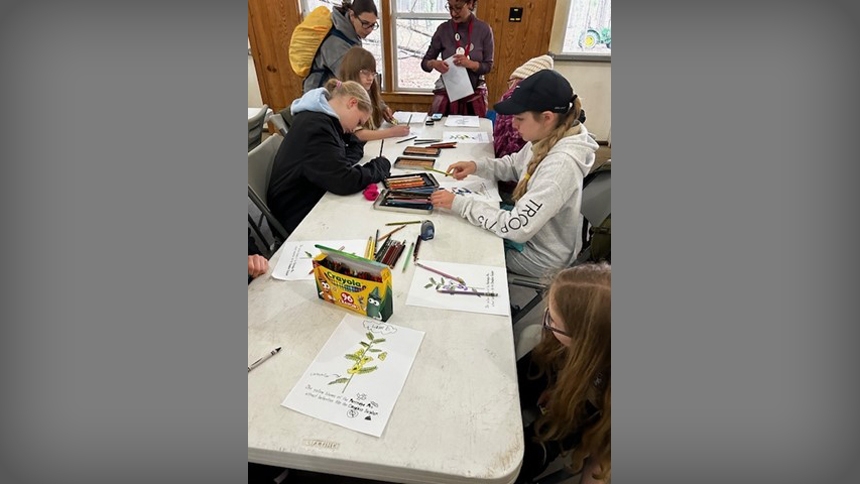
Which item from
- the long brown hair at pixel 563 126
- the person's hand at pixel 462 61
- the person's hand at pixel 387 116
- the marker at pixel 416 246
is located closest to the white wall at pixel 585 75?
the person's hand at pixel 462 61

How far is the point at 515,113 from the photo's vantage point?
150cm

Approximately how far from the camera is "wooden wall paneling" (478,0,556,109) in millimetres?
3824

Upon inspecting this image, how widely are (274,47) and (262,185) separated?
296 centimetres

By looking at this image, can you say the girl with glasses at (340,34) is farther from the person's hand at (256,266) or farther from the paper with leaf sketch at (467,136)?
the person's hand at (256,266)

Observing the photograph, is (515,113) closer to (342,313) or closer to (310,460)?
(342,313)

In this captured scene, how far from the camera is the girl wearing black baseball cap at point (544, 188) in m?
1.42

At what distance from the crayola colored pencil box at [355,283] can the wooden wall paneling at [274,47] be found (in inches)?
146

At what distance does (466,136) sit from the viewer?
8.39ft

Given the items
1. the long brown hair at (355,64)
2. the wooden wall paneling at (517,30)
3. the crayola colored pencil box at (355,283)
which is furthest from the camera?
the wooden wall paneling at (517,30)

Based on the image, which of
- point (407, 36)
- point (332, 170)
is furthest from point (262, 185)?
point (407, 36)

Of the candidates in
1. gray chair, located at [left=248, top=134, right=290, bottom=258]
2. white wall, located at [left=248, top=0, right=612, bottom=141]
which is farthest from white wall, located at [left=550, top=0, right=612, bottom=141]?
gray chair, located at [left=248, top=134, right=290, bottom=258]

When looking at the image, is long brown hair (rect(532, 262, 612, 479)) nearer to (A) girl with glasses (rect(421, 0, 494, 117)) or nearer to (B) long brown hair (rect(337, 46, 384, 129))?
(B) long brown hair (rect(337, 46, 384, 129))
